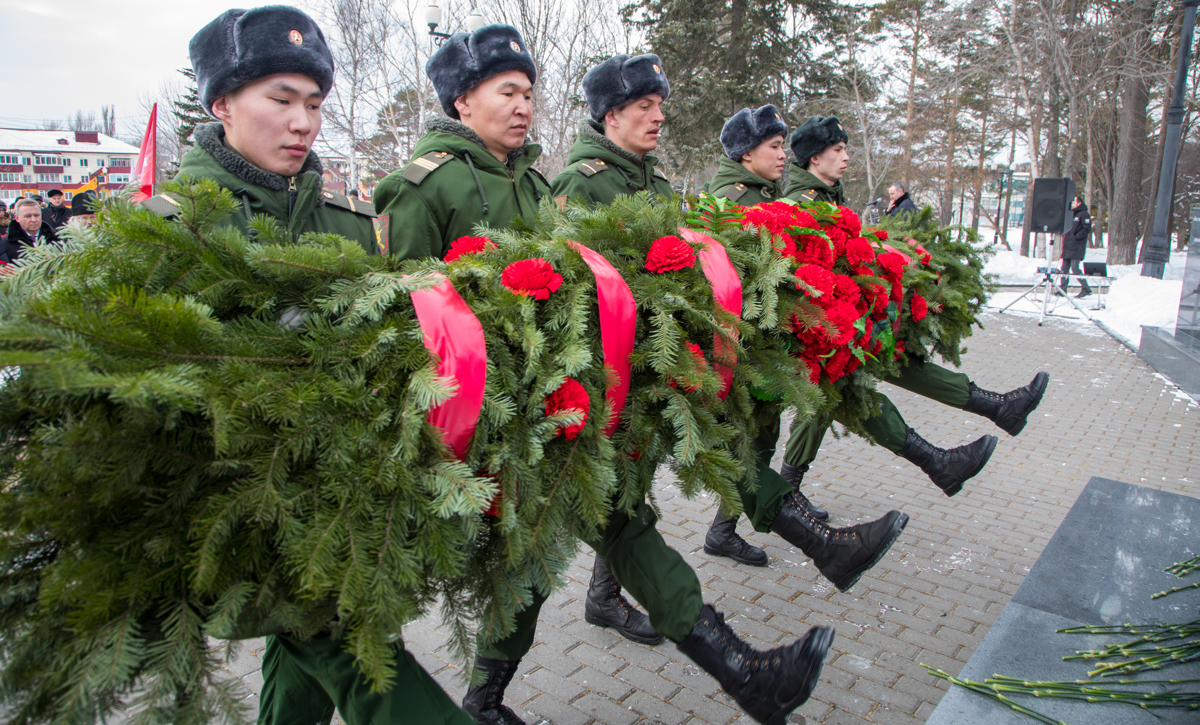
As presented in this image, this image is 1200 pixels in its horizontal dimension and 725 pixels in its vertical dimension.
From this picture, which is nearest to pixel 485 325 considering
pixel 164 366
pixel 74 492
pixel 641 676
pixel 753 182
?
pixel 164 366

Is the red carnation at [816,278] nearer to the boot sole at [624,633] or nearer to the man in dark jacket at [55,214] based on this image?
the boot sole at [624,633]

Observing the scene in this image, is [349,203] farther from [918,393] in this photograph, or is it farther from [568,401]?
[918,393]

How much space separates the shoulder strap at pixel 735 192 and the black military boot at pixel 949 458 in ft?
5.24

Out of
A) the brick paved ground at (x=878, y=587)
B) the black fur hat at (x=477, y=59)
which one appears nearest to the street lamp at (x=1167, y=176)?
the brick paved ground at (x=878, y=587)

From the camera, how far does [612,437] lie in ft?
6.61

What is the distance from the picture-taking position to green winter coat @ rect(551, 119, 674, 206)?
3.48 metres

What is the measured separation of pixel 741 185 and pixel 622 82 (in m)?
1.10

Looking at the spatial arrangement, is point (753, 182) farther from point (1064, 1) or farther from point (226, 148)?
point (1064, 1)

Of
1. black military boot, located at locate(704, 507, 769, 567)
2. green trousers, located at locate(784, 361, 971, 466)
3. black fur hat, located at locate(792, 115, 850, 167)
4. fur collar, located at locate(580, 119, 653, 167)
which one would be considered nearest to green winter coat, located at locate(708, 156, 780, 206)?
black fur hat, located at locate(792, 115, 850, 167)

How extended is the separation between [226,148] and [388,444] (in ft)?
3.77

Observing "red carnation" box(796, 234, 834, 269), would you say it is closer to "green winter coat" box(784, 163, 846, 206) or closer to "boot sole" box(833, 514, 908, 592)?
"boot sole" box(833, 514, 908, 592)

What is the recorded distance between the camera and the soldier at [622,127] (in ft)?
11.8

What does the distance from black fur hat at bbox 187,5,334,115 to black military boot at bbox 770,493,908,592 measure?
86.4 inches

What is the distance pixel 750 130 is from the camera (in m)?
4.63
